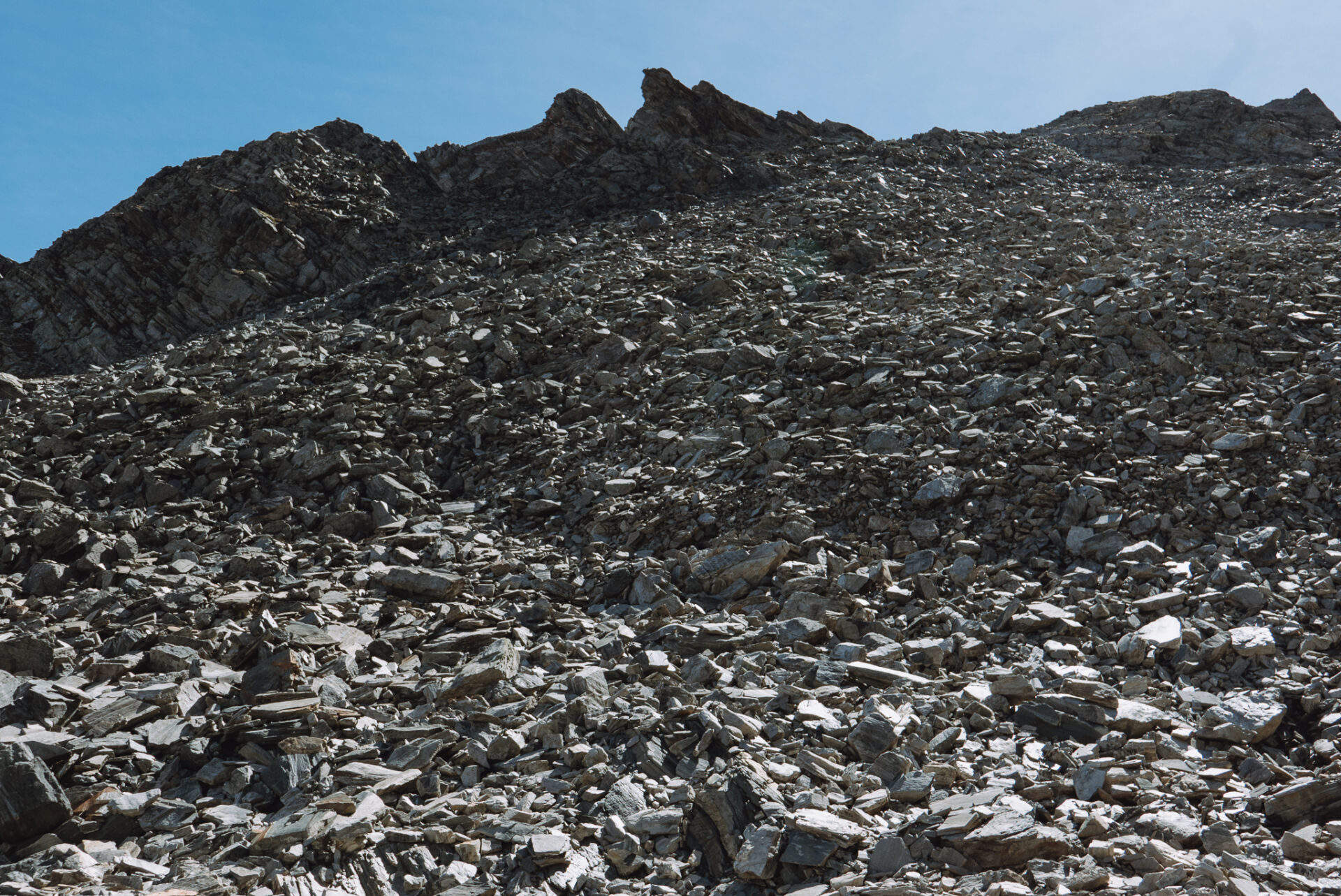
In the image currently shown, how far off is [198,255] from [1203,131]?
31.7 m

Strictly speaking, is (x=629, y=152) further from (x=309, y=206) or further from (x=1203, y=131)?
(x=1203, y=131)

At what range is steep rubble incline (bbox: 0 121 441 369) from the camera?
20.2 meters

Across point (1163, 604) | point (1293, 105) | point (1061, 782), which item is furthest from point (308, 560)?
point (1293, 105)

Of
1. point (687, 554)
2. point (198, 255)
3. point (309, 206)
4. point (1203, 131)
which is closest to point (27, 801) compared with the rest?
point (687, 554)

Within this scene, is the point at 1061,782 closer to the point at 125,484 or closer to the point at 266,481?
the point at 266,481

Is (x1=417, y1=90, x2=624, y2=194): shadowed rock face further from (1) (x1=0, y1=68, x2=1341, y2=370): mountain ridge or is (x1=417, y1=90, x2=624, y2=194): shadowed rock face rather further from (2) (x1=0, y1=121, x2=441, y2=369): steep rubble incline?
(2) (x1=0, y1=121, x2=441, y2=369): steep rubble incline

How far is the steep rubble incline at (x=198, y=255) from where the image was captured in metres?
20.2

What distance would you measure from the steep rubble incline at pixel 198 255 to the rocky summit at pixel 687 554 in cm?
14

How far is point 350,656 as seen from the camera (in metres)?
8.09

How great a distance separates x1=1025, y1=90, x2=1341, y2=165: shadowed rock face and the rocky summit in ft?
14.9

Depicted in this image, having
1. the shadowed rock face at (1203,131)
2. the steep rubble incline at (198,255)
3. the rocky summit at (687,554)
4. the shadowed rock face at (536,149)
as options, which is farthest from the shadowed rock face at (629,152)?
the shadowed rock face at (1203,131)

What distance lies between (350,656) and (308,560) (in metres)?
2.94

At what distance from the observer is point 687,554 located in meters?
10.1

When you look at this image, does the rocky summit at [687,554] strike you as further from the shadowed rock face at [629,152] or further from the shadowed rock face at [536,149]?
the shadowed rock face at [536,149]
